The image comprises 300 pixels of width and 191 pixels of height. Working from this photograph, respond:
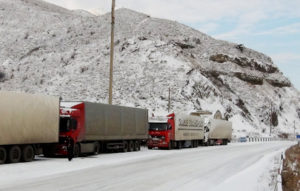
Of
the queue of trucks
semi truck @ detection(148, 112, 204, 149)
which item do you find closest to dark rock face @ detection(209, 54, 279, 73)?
semi truck @ detection(148, 112, 204, 149)

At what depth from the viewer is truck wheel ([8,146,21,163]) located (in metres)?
22.1

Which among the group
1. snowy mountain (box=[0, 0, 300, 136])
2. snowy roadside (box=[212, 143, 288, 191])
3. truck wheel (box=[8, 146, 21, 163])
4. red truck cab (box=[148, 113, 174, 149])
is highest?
snowy mountain (box=[0, 0, 300, 136])

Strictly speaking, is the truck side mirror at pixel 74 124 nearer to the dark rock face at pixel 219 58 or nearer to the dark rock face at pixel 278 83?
the dark rock face at pixel 219 58

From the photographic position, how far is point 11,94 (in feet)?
72.3

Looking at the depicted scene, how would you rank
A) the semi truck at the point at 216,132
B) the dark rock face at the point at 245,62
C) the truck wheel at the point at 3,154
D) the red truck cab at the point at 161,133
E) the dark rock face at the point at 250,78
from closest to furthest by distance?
the truck wheel at the point at 3,154 < the red truck cab at the point at 161,133 < the semi truck at the point at 216,132 < the dark rock face at the point at 250,78 < the dark rock face at the point at 245,62

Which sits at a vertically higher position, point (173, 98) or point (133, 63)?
point (133, 63)

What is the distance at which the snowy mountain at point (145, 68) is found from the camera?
8369 cm

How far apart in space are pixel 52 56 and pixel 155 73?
22843 millimetres

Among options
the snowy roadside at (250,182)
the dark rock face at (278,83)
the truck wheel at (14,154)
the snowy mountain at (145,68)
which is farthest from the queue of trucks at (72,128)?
the dark rock face at (278,83)

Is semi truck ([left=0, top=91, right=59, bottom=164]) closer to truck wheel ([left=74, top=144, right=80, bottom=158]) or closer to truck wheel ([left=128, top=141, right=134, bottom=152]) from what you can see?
truck wheel ([left=74, top=144, right=80, bottom=158])

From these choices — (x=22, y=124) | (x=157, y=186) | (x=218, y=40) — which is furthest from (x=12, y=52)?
(x=157, y=186)

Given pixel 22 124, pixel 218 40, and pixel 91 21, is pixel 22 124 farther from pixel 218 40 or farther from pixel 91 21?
pixel 218 40

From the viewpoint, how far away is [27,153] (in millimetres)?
23359

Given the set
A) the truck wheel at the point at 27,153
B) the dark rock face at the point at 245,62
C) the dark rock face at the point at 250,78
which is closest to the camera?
the truck wheel at the point at 27,153
